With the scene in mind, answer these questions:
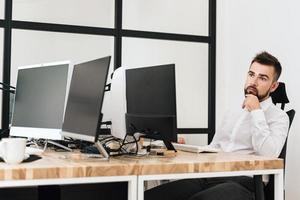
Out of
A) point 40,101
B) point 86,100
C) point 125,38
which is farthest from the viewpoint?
point 125,38

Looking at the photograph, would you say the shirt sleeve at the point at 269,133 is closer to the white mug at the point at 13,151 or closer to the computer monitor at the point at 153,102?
the computer monitor at the point at 153,102

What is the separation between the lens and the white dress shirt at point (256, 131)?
2.26 m

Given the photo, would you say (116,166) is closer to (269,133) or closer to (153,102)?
(153,102)

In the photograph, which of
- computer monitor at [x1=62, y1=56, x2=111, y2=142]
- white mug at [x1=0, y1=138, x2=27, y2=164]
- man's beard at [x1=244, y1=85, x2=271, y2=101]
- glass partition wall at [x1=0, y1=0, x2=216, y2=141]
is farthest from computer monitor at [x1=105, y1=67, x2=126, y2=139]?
glass partition wall at [x1=0, y1=0, x2=216, y2=141]

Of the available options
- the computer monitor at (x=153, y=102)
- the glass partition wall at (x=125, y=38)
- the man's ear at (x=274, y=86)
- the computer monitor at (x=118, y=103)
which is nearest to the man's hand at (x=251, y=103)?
the man's ear at (x=274, y=86)

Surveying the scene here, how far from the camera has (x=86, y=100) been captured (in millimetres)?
1713

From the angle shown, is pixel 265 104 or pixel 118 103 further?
pixel 265 104

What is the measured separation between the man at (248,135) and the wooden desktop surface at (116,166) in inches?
9.7

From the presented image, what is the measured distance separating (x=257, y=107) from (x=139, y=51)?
1.69 metres

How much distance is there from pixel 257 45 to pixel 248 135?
55.2 inches

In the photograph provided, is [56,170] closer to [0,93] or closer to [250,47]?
[0,93]

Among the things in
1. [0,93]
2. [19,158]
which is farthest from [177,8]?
[19,158]

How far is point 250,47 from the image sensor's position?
379 centimetres

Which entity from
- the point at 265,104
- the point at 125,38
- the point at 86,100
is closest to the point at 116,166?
the point at 86,100
